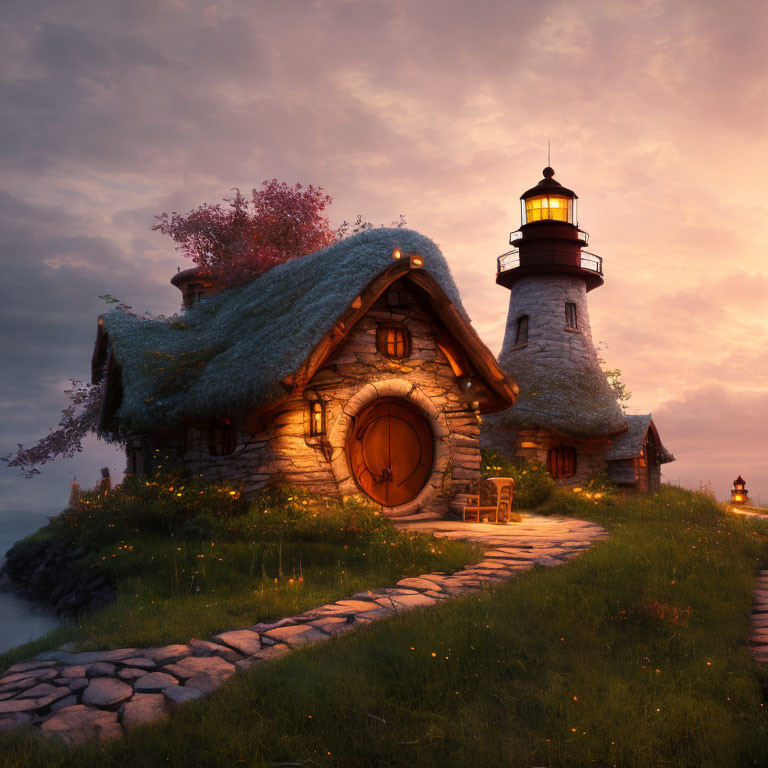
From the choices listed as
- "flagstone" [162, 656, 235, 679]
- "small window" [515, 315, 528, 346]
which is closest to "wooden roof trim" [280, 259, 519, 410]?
"flagstone" [162, 656, 235, 679]

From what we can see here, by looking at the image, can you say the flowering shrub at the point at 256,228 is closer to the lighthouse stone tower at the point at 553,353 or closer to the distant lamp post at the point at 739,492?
the lighthouse stone tower at the point at 553,353

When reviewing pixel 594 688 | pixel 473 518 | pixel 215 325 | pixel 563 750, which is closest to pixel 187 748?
pixel 563 750

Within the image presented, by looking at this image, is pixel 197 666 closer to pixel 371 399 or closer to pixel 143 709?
pixel 143 709

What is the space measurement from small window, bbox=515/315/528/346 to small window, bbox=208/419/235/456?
1217 centimetres

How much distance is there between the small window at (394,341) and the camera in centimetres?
1264

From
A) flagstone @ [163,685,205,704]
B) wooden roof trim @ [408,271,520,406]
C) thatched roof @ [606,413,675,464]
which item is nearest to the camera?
flagstone @ [163,685,205,704]

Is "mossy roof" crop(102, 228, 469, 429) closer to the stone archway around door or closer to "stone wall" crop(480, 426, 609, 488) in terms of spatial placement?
the stone archway around door

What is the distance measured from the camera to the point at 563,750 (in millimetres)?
3650

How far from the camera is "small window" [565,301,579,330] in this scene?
2228cm

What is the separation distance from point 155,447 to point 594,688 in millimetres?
13244

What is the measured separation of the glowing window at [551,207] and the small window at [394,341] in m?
11.1

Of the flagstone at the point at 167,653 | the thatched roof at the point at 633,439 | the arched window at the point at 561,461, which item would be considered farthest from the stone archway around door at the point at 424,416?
the thatched roof at the point at 633,439

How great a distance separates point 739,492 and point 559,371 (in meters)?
8.71

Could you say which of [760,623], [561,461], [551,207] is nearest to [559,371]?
[561,461]
